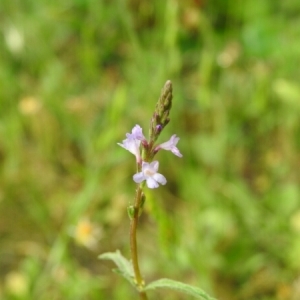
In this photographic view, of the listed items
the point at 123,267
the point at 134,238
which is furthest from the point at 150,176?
the point at 123,267

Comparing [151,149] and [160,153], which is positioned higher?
[160,153]

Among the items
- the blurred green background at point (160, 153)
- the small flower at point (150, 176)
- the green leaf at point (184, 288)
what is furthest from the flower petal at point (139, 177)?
the blurred green background at point (160, 153)

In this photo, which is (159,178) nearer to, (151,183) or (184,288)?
(151,183)

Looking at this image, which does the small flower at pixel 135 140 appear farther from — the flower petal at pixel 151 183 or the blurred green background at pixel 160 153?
the blurred green background at pixel 160 153

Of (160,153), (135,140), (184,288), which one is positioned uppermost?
(160,153)

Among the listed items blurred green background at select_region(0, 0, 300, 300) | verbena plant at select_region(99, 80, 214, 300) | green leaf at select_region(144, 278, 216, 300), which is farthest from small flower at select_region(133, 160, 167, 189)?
blurred green background at select_region(0, 0, 300, 300)

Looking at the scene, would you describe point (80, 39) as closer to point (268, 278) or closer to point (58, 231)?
point (58, 231)

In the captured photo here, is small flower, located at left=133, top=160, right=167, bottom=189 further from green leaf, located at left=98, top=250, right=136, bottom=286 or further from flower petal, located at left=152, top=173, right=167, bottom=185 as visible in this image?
green leaf, located at left=98, top=250, right=136, bottom=286
